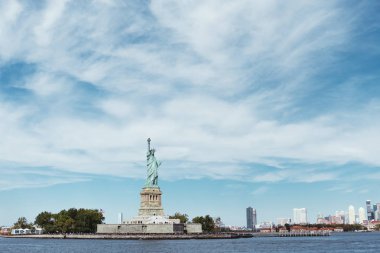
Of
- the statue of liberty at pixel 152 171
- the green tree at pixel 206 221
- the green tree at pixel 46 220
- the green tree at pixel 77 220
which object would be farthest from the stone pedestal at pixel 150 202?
the green tree at pixel 46 220

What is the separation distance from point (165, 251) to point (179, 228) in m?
43.0

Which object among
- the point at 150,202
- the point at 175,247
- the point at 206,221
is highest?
the point at 150,202

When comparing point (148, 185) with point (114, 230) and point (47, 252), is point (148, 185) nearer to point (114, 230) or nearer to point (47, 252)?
point (114, 230)

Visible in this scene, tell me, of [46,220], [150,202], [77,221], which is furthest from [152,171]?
[46,220]

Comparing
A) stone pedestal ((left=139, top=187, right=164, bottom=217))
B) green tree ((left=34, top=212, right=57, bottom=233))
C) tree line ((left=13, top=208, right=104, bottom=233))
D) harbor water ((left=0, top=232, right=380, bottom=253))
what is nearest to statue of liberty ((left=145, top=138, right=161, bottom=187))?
stone pedestal ((left=139, top=187, right=164, bottom=217))

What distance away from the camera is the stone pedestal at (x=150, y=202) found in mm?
118062

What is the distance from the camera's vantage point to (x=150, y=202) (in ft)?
392

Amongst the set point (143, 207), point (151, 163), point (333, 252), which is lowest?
point (333, 252)

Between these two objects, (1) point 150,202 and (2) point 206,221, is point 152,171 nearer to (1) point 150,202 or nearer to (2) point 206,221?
(1) point 150,202

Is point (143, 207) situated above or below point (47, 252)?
above

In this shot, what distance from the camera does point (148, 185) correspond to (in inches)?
4825

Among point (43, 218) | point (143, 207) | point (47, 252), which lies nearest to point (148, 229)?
point (143, 207)

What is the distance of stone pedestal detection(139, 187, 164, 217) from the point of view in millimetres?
118062

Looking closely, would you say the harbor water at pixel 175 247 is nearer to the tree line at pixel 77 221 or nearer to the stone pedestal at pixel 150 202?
the stone pedestal at pixel 150 202
